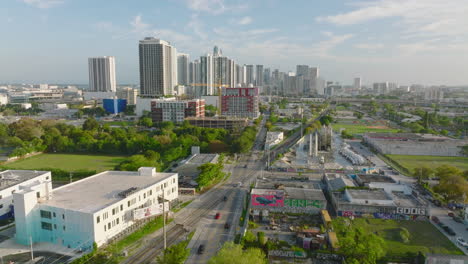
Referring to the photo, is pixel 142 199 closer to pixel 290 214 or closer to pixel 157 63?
pixel 290 214

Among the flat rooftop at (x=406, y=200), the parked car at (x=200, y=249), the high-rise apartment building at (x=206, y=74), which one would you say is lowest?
the parked car at (x=200, y=249)

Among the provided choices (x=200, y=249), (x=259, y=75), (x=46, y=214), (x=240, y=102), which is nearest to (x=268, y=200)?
(x=200, y=249)

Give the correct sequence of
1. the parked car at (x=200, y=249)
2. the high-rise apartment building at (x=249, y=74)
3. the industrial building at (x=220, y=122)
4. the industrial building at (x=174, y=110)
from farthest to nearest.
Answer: the high-rise apartment building at (x=249, y=74)
the industrial building at (x=174, y=110)
the industrial building at (x=220, y=122)
the parked car at (x=200, y=249)

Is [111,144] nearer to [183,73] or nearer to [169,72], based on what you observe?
[169,72]

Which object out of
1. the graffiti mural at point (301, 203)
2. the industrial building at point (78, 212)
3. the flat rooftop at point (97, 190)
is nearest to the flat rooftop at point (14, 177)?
the flat rooftop at point (97, 190)

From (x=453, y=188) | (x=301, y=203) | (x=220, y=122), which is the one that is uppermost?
(x=220, y=122)

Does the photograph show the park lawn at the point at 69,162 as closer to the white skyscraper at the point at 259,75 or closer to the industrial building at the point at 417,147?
the industrial building at the point at 417,147

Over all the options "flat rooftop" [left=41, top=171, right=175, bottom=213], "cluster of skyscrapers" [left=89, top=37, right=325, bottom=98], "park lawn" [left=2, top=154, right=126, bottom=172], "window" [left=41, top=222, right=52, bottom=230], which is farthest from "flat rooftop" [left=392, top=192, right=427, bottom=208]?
"cluster of skyscrapers" [left=89, top=37, right=325, bottom=98]

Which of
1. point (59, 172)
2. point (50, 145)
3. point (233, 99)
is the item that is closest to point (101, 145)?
point (50, 145)

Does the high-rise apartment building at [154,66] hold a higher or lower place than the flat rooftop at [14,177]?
higher
